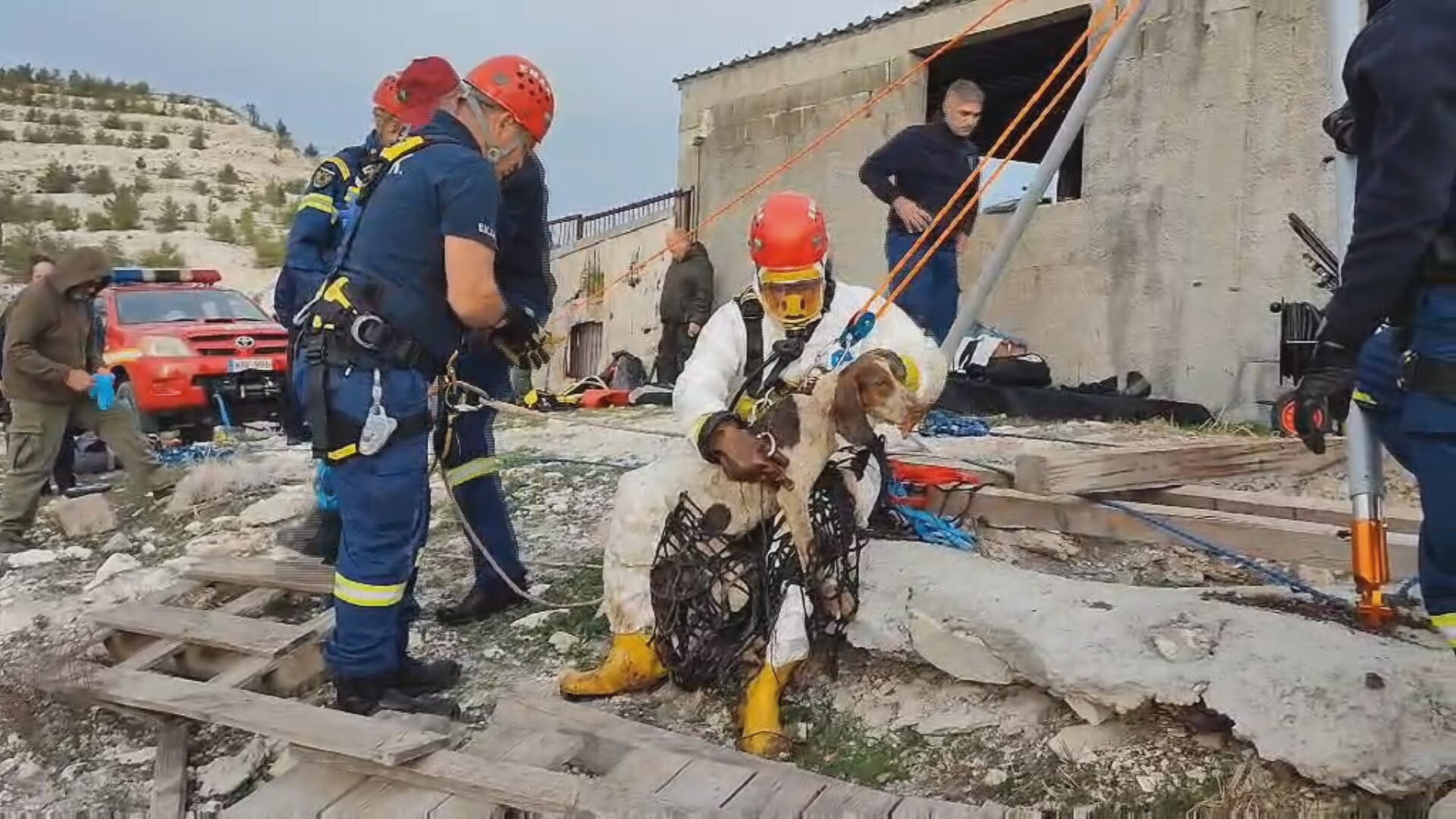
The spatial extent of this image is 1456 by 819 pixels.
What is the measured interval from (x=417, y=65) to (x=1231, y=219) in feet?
21.2

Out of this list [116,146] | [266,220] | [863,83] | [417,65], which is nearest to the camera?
[417,65]

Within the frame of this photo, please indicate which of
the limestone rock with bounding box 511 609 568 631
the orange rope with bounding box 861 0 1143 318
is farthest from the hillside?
the limestone rock with bounding box 511 609 568 631

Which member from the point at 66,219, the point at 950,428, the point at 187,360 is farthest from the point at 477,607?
the point at 66,219

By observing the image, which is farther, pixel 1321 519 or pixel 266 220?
pixel 266 220

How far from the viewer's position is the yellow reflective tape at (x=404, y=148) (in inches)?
127

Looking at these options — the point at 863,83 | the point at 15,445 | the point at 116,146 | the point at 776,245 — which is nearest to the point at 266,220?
the point at 116,146

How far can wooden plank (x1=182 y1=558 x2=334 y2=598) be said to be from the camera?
425 cm

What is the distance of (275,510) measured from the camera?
6.19 m

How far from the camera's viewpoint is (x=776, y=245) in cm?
343

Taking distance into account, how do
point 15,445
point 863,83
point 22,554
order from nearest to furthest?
point 22,554 < point 15,445 < point 863,83

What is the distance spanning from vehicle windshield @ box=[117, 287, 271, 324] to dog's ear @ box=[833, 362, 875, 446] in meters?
10.1

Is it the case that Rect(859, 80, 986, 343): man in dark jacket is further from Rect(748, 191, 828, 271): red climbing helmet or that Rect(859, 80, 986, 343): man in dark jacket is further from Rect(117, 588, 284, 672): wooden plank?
Rect(117, 588, 284, 672): wooden plank

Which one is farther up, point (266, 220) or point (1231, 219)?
point (266, 220)

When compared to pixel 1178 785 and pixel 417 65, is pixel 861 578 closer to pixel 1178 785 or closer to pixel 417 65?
pixel 1178 785
